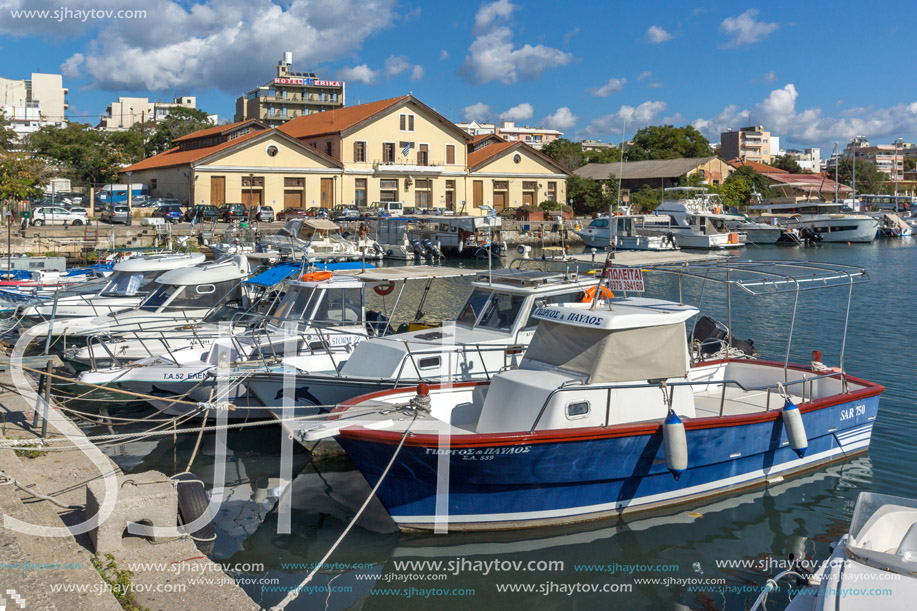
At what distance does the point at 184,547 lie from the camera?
24.5 feet

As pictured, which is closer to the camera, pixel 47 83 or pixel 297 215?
pixel 297 215

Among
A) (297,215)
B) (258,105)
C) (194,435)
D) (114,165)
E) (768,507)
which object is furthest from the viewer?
(258,105)

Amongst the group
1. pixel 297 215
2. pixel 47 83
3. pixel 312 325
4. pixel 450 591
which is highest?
pixel 47 83

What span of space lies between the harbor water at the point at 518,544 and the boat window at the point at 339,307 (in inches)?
103

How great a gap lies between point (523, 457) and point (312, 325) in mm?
6559

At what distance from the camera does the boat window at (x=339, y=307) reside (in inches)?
610

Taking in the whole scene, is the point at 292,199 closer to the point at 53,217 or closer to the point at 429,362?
the point at 53,217

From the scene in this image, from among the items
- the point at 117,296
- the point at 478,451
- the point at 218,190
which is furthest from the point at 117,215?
the point at 478,451

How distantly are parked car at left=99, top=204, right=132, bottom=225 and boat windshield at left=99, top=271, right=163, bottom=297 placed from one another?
2994cm

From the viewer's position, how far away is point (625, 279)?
1225cm

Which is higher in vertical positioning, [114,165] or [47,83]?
[47,83]

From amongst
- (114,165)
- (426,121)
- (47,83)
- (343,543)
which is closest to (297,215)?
(426,121)

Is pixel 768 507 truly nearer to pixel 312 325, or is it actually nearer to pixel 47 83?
pixel 312 325

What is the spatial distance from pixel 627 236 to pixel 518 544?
45.0m
